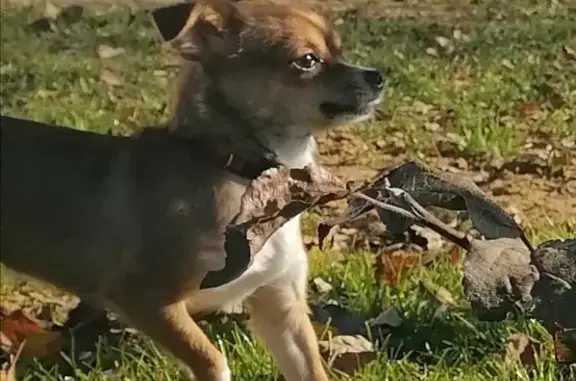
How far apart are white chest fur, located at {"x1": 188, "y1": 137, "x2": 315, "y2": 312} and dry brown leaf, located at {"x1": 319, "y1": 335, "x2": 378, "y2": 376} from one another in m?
0.14

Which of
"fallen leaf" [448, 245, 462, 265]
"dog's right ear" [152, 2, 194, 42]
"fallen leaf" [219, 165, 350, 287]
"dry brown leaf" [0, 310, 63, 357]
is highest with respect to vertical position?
"fallen leaf" [219, 165, 350, 287]

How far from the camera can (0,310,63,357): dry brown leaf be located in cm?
174

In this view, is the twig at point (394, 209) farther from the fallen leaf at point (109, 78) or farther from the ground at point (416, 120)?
the fallen leaf at point (109, 78)

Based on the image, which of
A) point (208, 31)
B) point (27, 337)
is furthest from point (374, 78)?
point (27, 337)

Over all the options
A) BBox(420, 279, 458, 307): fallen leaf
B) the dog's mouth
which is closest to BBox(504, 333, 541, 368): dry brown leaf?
BBox(420, 279, 458, 307): fallen leaf

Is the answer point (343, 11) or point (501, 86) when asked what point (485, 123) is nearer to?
point (501, 86)

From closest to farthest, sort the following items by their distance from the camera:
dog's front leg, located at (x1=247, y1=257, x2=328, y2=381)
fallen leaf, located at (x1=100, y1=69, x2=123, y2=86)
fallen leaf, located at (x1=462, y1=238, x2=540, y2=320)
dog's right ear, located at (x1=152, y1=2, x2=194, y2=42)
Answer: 1. fallen leaf, located at (x1=462, y1=238, x2=540, y2=320)
2. dog's right ear, located at (x1=152, y1=2, x2=194, y2=42)
3. dog's front leg, located at (x1=247, y1=257, x2=328, y2=381)
4. fallen leaf, located at (x1=100, y1=69, x2=123, y2=86)

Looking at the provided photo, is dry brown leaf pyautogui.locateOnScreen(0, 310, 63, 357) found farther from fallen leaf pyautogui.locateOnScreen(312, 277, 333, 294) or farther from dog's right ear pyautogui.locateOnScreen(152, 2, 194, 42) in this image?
dog's right ear pyautogui.locateOnScreen(152, 2, 194, 42)

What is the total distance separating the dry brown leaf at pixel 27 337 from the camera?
1.74 meters

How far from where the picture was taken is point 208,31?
145 cm

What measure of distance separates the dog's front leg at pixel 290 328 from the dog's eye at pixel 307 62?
281mm

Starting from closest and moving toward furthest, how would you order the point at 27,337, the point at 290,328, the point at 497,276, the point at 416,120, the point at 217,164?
the point at 497,276, the point at 217,164, the point at 290,328, the point at 416,120, the point at 27,337

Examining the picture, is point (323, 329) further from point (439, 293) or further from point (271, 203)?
point (271, 203)

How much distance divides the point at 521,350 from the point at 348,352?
0.25 meters
